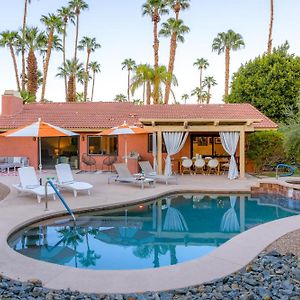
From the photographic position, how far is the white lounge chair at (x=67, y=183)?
12.6m

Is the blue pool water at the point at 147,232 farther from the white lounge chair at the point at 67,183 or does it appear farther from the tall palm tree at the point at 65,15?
the tall palm tree at the point at 65,15

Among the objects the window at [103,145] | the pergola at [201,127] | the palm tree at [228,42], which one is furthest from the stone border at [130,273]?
the palm tree at [228,42]

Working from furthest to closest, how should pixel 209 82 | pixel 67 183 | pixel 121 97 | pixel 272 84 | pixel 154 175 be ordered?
pixel 121 97 → pixel 209 82 → pixel 272 84 → pixel 154 175 → pixel 67 183

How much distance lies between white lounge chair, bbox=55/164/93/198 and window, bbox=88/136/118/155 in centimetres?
832

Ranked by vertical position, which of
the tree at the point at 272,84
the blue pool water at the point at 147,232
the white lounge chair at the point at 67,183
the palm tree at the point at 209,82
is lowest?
the blue pool water at the point at 147,232

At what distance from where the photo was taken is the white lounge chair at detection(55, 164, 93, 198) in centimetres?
1264

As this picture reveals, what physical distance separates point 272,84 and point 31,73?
24.9m

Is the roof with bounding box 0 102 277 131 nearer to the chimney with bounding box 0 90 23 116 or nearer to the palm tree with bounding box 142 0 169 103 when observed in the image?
the chimney with bounding box 0 90 23 116

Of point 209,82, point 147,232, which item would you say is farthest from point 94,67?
point 147,232

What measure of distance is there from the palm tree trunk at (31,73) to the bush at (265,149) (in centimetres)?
2550

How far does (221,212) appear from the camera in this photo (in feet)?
38.8

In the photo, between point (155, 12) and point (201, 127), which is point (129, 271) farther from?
point (155, 12)

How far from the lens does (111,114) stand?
76.7 ft

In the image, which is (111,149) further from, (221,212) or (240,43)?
(240,43)
